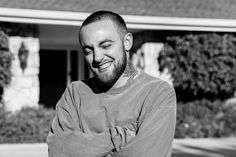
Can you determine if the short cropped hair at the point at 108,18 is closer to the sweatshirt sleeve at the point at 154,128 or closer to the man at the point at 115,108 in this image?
the man at the point at 115,108

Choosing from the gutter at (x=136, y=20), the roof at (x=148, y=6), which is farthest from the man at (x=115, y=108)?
the roof at (x=148, y=6)

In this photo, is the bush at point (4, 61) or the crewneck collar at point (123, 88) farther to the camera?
the bush at point (4, 61)

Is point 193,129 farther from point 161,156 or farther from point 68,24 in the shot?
point 161,156

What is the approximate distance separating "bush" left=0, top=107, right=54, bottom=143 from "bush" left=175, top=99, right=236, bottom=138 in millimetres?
3041

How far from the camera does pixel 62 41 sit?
44.3 ft

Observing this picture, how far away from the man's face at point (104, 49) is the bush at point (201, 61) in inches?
369

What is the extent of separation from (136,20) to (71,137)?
8.90 metres

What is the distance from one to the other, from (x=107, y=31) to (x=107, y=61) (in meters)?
0.14

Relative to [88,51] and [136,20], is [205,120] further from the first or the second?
[88,51]

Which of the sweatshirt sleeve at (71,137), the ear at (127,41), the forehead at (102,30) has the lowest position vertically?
the sweatshirt sleeve at (71,137)

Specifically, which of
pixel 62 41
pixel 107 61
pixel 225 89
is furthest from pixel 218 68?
pixel 107 61

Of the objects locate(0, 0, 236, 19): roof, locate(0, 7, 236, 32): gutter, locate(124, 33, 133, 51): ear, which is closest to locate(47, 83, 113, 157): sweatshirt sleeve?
locate(124, 33, 133, 51): ear

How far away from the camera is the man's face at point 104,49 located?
6.47 feet

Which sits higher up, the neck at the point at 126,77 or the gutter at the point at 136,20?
the neck at the point at 126,77
